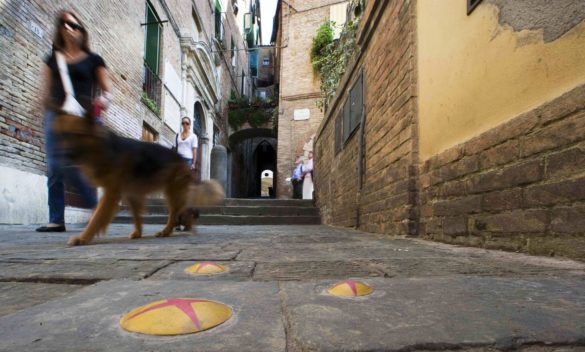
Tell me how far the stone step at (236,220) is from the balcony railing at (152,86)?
405 cm

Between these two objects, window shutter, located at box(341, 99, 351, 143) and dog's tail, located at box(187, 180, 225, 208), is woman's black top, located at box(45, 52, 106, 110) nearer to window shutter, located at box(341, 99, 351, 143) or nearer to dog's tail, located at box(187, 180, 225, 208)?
dog's tail, located at box(187, 180, 225, 208)

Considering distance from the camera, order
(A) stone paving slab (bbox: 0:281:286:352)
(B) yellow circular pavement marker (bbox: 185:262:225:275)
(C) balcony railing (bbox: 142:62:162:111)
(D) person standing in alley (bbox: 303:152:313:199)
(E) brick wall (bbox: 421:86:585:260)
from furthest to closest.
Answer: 1. (D) person standing in alley (bbox: 303:152:313:199)
2. (C) balcony railing (bbox: 142:62:162:111)
3. (E) brick wall (bbox: 421:86:585:260)
4. (B) yellow circular pavement marker (bbox: 185:262:225:275)
5. (A) stone paving slab (bbox: 0:281:286:352)

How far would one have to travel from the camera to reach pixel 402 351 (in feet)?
2.67

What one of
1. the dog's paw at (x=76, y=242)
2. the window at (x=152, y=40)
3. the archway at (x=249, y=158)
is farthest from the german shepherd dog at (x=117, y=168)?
the archway at (x=249, y=158)

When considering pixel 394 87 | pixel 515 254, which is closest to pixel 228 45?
pixel 394 87

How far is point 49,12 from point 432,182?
6.49 metres

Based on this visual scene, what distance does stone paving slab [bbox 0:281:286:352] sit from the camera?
831 mm

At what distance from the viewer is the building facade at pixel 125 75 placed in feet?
17.7

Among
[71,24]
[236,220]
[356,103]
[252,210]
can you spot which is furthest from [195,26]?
[71,24]

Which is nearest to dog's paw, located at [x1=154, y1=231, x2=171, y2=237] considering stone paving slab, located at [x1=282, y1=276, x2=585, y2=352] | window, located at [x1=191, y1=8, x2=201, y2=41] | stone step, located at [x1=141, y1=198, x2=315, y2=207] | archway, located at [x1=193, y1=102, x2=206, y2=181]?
stone paving slab, located at [x1=282, y1=276, x2=585, y2=352]

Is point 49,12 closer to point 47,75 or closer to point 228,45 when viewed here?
point 47,75

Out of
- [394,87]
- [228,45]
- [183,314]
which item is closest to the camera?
[183,314]

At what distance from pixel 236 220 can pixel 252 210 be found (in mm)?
862

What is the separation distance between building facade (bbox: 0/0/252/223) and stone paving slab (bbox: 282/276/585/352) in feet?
18.7
